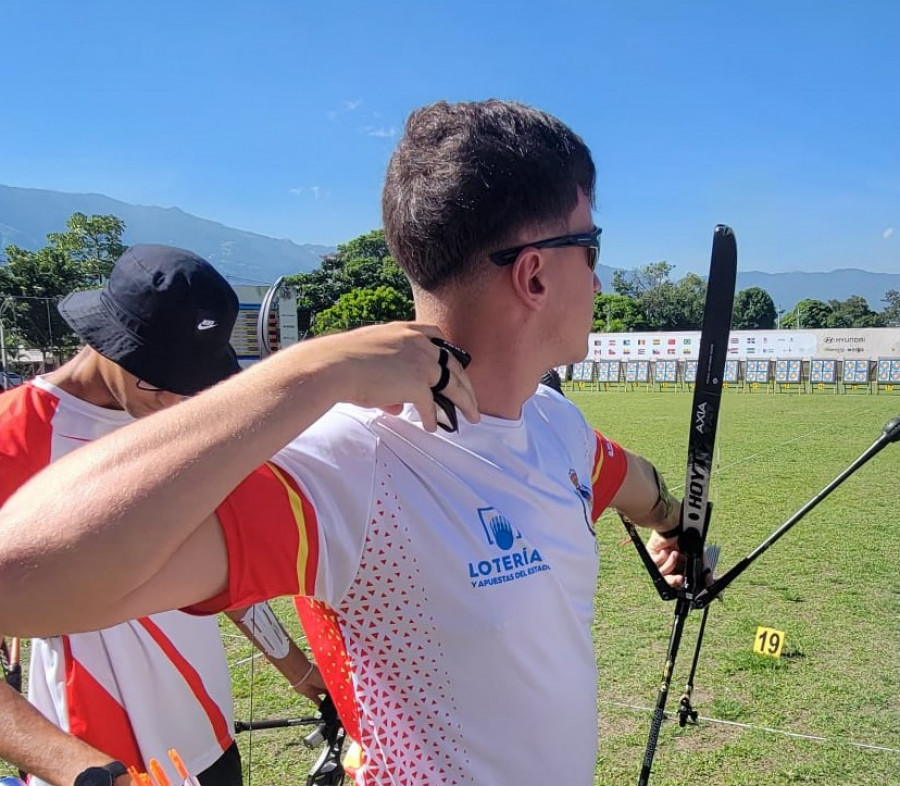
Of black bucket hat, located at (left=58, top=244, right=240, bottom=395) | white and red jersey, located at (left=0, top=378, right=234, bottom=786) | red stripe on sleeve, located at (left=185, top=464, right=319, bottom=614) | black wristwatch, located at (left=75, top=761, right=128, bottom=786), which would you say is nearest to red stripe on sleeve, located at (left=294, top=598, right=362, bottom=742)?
red stripe on sleeve, located at (left=185, top=464, right=319, bottom=614)

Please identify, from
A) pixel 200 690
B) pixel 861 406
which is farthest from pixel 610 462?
pixel 861 406

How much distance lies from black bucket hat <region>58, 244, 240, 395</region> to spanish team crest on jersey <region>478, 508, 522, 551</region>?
0.98 meters

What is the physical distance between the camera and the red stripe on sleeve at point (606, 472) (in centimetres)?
190

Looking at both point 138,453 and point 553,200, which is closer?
point 138,453

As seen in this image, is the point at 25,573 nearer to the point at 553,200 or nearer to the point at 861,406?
the point at 553,200

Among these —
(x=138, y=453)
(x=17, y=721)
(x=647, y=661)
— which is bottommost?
(x=647, y=661)

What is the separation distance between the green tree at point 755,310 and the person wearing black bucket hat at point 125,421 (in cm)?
9012

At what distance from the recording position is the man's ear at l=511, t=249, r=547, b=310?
1.30 metres

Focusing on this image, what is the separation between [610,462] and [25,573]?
1.44m

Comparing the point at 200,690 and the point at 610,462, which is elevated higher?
the point at 610,462

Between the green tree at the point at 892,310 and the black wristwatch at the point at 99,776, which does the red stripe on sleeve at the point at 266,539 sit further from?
the green tree at the point at 892,310

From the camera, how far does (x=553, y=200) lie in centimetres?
132

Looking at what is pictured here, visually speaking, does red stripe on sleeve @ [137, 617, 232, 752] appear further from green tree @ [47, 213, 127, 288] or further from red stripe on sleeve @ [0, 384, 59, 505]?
green tree @ [47, 213, 127, 288]

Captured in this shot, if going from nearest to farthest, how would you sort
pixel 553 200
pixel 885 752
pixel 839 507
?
pixel 553 200 → pixel 885 752 → pixel 839 507
